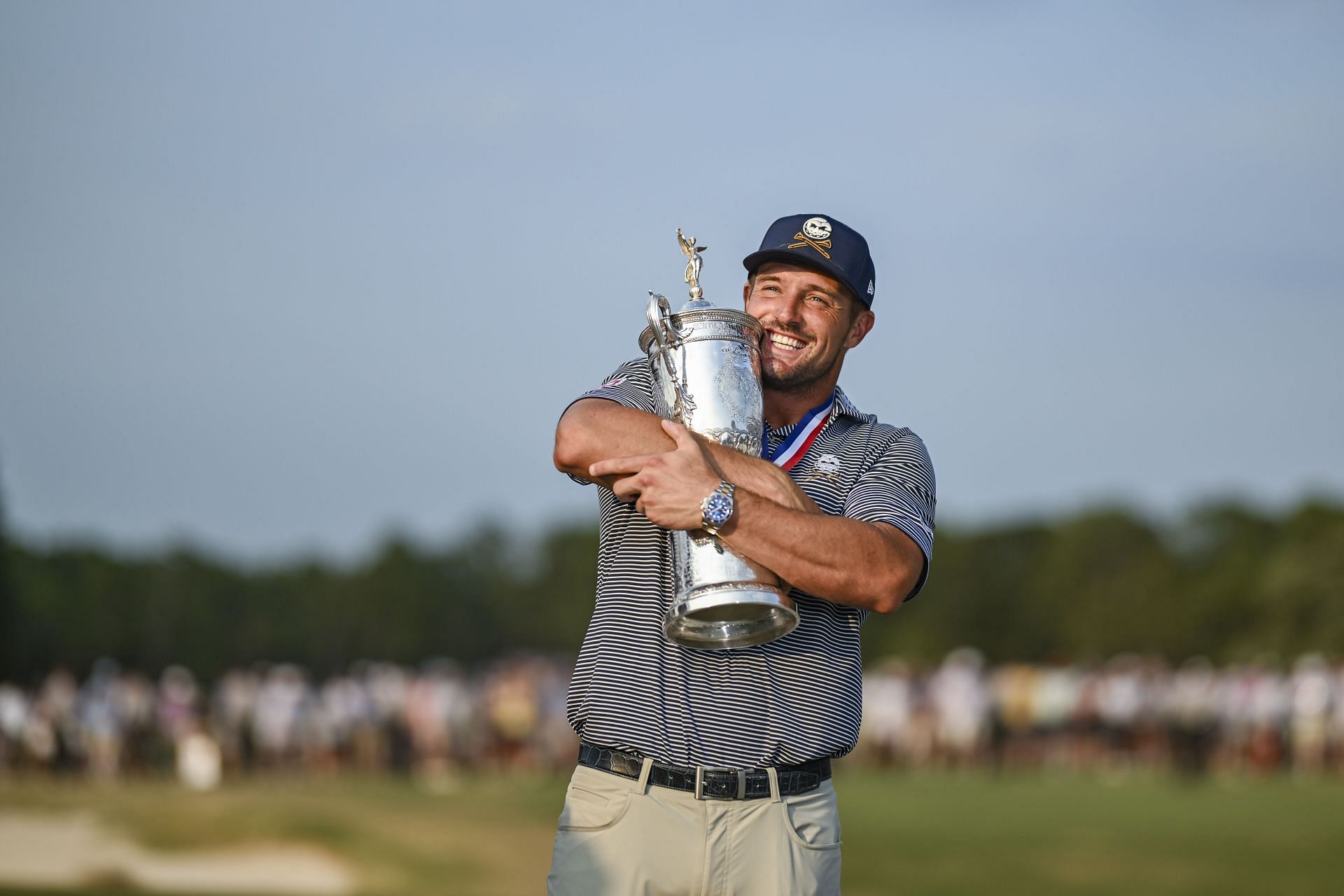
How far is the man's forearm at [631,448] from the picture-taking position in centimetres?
412

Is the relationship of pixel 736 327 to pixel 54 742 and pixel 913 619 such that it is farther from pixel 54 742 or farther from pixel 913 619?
pixel 913 619

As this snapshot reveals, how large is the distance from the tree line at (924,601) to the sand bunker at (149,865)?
137 feet

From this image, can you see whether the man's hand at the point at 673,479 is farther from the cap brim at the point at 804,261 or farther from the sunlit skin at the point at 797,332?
the cap brim at the point at 804,261

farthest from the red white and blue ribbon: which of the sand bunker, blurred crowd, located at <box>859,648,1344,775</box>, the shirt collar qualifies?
blurred crowd, located at <box>859,648,1344,775</box>

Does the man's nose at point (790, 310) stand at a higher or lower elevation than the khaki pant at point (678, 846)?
higher

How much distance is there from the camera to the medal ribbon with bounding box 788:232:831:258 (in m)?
4.55

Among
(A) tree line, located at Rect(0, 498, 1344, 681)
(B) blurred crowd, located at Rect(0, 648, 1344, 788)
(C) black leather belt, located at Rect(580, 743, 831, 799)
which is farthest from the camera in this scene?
(A) tree line, located at Rect(0, 498, 1344, 681)

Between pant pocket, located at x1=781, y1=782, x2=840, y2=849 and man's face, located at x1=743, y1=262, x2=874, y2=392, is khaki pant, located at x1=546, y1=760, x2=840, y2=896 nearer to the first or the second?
pant pocket, located at x1=781, y1=782, x2=840, y2=849

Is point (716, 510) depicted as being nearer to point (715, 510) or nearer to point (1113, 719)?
point (715, 510)

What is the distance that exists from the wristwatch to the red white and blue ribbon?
1.89 ft

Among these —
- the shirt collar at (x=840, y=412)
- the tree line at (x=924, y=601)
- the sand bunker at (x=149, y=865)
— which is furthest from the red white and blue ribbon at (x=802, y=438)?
the tree line at (x=924, y=601)

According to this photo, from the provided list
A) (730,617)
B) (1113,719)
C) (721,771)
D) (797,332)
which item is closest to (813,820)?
(721,771)

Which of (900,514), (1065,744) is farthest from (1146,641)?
(900,514)

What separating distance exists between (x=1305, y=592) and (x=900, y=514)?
6561 cm
